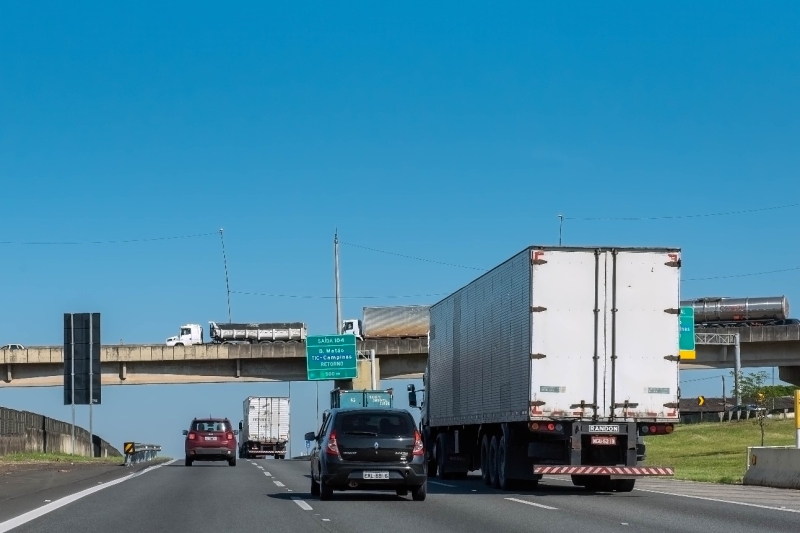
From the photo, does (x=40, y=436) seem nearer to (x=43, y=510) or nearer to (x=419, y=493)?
(x=419, y=493)

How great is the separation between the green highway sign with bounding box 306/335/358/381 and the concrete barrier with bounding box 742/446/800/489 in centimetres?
3845

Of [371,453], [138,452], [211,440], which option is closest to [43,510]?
[371,453]

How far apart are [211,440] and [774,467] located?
21.8m

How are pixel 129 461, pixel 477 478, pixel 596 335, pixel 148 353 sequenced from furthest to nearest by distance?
pixel 148 353 < pixel 129 461 < pixel 477 478 < pixel 596 335

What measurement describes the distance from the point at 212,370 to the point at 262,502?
175 feet

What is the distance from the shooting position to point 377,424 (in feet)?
65.9

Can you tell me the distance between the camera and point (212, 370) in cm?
7231

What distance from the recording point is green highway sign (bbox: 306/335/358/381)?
64131 millimetres

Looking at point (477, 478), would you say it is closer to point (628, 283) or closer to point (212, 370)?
point (628, 283)

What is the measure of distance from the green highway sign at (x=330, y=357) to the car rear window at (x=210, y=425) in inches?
846

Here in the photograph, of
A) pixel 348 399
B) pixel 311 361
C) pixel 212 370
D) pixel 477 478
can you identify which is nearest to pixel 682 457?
pixel 348 399

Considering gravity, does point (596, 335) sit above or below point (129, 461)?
above

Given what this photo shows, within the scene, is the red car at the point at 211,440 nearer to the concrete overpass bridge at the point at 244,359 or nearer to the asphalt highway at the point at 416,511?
the asphalt highway at the point at 416,511

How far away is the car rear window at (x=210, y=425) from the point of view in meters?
42.6
